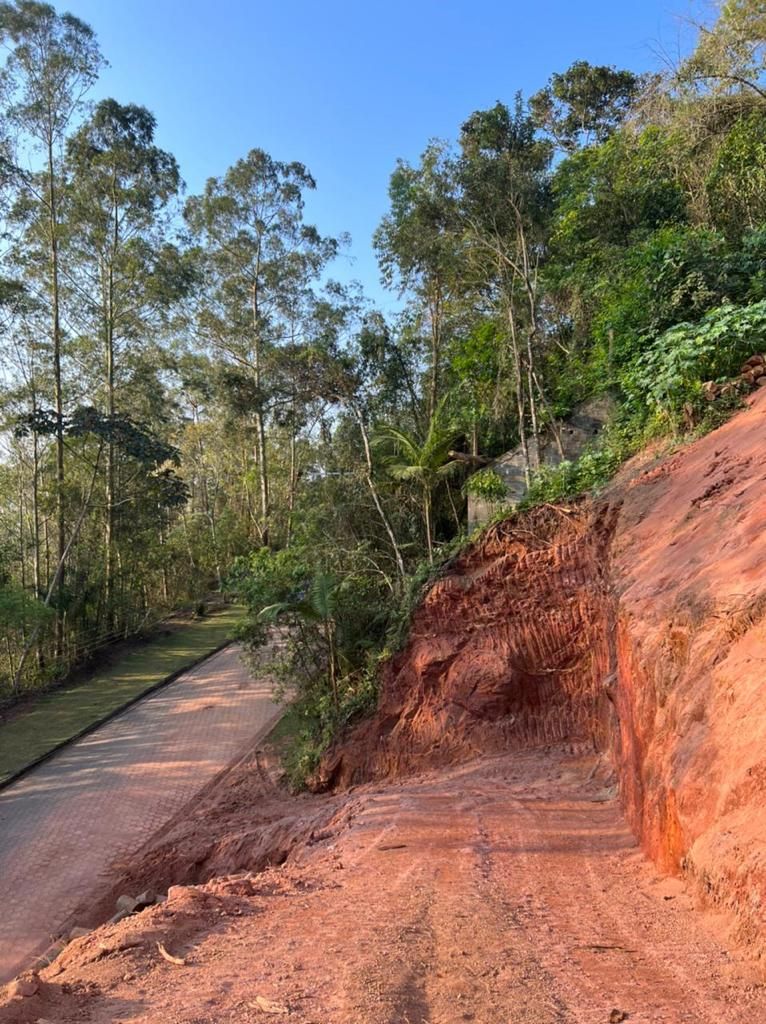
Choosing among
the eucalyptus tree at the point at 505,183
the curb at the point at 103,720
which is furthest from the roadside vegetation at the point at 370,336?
the curb at the point at 103,720

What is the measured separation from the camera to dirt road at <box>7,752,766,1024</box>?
109 inches

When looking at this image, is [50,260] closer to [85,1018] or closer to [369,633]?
[369,633]

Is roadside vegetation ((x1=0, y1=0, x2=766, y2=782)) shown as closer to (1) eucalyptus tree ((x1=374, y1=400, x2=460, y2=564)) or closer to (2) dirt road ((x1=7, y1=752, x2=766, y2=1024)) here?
(1) eucalyptus tree ((x1=374, y1=400, x2=460, y2=564))

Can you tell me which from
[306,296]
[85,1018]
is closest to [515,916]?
[85,1018]

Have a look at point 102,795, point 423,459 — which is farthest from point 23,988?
point 423,459

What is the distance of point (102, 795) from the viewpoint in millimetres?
10617

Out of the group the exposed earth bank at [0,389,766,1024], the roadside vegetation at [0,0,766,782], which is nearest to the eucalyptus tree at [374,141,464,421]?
the roadside vegetation at [0,0,766,782]

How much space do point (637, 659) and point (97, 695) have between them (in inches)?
612

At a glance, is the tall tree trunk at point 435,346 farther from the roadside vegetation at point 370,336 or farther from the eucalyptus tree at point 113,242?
the eucalyptus tree at point 113,242

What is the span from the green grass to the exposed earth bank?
173 inches

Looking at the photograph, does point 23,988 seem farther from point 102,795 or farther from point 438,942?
point 102,795

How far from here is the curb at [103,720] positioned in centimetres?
1158

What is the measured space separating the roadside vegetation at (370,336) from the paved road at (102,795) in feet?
8.50

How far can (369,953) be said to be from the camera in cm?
341
